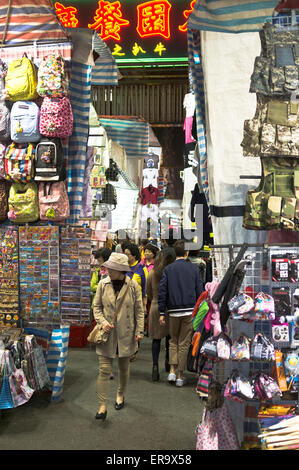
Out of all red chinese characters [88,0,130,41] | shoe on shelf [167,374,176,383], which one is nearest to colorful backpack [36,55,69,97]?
shoe on shelf [167,374,176,383]

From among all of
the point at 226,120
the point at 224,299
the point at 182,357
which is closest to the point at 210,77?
the point at 226,120

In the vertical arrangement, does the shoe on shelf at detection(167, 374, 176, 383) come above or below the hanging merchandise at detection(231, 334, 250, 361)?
below

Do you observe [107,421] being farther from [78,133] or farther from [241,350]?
[78,133]

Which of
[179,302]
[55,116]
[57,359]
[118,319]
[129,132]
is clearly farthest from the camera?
[129,132]

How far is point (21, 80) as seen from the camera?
16.4 feet

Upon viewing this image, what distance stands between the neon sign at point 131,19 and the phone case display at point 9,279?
21.5ft

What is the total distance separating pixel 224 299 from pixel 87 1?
910 cm

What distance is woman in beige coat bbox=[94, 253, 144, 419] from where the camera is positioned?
4.74 meters

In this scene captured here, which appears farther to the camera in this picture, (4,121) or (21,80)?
(4,121)

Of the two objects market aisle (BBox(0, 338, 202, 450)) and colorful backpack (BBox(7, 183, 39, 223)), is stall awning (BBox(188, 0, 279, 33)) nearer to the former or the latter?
colorful backpack (BBox(7, 183, 39, 223))

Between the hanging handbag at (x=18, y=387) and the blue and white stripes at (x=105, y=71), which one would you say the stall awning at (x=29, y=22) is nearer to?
the blue and white stripes at (x=105, y=71)

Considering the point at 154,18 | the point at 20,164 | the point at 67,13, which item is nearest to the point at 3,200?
the point at 20,164

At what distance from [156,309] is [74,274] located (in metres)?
1.42

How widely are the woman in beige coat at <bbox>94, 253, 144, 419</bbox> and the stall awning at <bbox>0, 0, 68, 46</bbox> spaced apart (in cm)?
252
